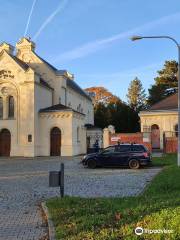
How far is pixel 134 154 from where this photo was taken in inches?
1120

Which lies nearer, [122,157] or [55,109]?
[122,157]

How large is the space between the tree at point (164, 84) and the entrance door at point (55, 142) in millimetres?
35638

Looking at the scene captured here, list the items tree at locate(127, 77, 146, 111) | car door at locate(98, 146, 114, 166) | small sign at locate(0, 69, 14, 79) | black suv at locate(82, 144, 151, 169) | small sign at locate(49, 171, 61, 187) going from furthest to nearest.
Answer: tree at locate(127, 77, 146, 111)
small sign at locate(0, 69, 14, 79)
car door at locate(98, 146, 114, 166)
black suv at locate(82, 144, 151, 169)
small sign at locate(49, 171, 61, 187)

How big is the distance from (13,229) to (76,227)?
1505 mm

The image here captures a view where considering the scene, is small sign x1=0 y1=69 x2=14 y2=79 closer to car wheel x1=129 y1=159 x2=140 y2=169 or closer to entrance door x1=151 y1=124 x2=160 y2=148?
entrance door x1=151 y1=124 x2=160 y2=148

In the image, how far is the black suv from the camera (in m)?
28.2

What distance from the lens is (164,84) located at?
84688mm

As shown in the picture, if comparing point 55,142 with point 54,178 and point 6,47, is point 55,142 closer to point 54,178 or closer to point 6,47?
point 6,47

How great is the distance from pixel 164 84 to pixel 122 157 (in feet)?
191

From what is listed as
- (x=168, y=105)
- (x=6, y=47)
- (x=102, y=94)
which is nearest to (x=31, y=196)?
(x=168, y=105)

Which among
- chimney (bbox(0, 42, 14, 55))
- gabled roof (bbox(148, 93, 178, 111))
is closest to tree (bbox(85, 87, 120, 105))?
gabled roof (bbox(148, 93, 178, 111))

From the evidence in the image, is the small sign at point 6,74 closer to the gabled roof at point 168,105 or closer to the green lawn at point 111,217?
the gabled roof at point 168,105

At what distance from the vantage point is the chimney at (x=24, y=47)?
57.8 metres

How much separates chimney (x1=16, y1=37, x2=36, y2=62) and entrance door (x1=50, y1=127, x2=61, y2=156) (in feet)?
43.4
